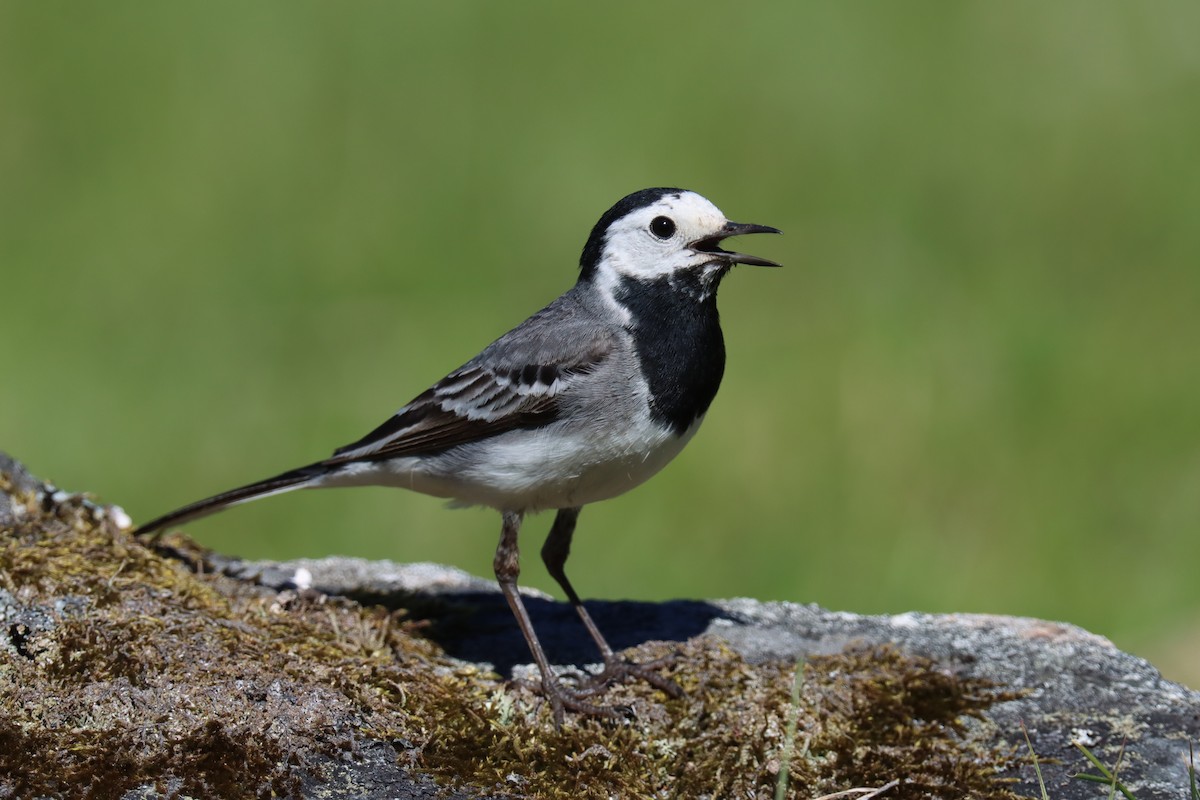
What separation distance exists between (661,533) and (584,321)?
3.76m

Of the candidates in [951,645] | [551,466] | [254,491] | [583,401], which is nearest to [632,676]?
[551,466]

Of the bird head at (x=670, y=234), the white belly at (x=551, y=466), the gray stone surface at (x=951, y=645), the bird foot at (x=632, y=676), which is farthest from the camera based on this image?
the bird head at (x=670, y=234)

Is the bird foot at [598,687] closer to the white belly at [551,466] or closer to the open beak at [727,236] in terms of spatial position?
the white belly at [551,466]

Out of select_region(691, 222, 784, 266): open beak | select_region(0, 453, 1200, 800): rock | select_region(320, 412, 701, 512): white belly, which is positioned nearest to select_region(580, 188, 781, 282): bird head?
select_region(691, 222, 784, 266): open beak

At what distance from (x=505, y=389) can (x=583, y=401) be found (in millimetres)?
454

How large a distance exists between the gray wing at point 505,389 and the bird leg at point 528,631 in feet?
1.38

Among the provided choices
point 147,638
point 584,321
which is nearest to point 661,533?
point 584,321

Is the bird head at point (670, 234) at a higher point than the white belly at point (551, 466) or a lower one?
higher

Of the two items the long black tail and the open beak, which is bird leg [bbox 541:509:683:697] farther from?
the open beak

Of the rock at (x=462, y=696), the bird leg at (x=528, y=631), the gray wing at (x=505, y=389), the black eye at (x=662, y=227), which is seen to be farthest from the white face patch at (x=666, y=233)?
the rock at (x=462, y=696)

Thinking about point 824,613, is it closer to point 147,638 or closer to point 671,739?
point 671,739

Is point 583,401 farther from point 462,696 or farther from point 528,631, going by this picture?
point 462,696

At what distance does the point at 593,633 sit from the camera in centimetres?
589

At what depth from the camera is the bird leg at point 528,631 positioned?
510 cm
